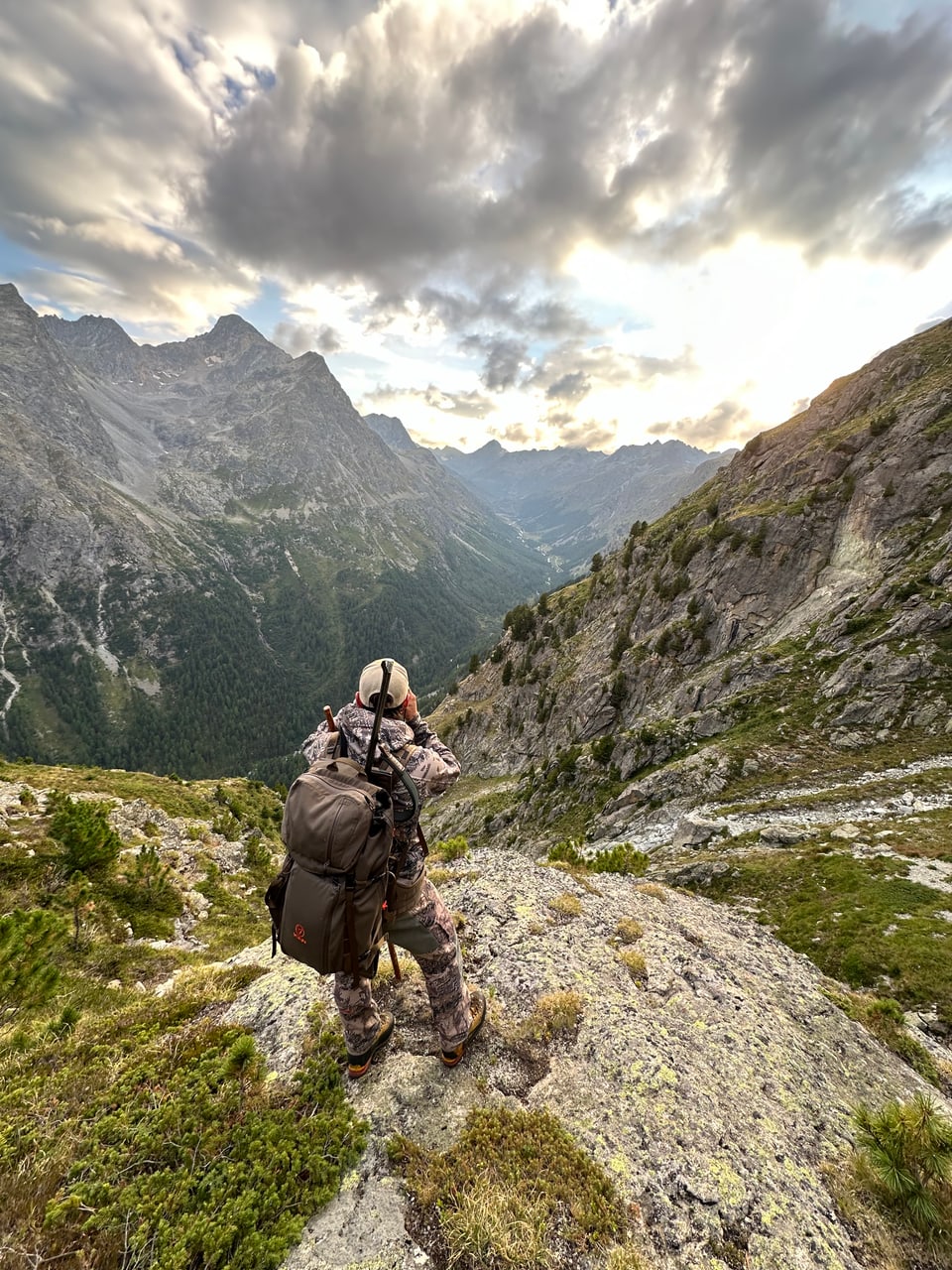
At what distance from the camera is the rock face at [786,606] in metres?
33.3

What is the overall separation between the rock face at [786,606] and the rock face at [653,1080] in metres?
26.9

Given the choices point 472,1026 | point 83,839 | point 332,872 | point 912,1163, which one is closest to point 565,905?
point 472,1026

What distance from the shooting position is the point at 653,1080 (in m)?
7.42

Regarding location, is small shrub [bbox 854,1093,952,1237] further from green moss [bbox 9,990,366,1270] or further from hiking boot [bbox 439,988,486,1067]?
green moss [bbox 9,990,366,1270]

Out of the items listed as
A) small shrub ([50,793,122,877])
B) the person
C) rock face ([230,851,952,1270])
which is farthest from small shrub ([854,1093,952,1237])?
small shrub ([50,793,122,877])

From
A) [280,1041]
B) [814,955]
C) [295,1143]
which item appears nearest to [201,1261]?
[295,1143]

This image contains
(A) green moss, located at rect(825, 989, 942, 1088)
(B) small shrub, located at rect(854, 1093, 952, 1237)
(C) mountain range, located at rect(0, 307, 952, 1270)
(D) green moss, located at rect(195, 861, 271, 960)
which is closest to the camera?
(C) mountain range, located at rect(0, 307, 952, 1270)

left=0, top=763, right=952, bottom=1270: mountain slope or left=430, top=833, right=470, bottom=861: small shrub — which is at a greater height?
left=0, top=763, right=952, bottom=1270: mountain slope

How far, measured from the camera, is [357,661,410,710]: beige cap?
6409mm

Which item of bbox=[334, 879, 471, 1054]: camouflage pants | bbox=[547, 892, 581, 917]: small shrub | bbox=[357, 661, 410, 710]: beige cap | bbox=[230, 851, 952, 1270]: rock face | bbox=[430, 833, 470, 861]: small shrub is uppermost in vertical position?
bbox=[357, 661, 410, 710]: beige cap

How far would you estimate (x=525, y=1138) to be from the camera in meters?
6.05

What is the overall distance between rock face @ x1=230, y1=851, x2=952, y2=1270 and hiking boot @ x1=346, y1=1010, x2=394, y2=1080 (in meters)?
0.16

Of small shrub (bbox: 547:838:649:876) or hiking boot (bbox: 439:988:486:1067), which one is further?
small shrub (bbox: 547:838:649:876)

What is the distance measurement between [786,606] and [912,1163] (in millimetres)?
53376
